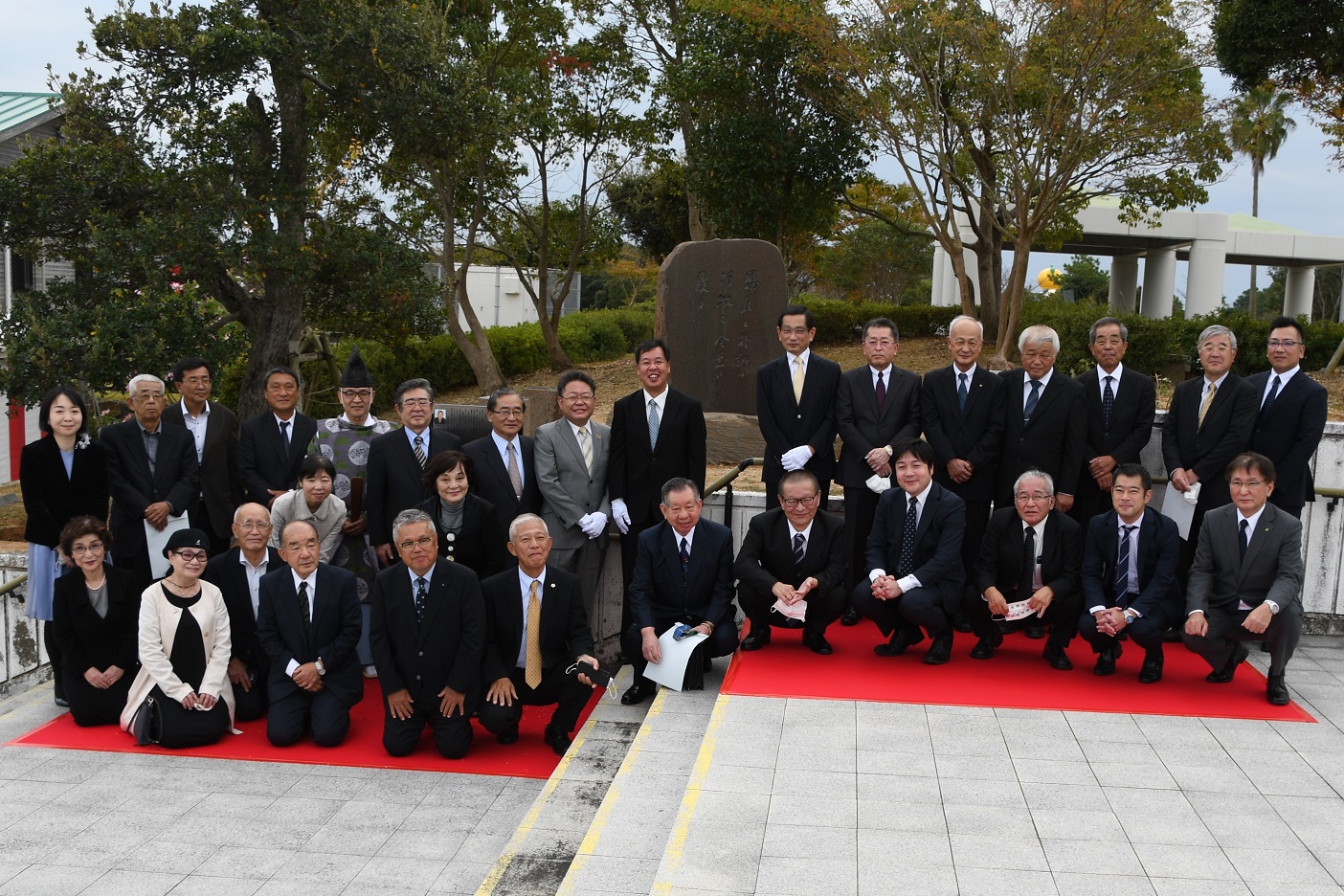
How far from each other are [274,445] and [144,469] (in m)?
0.73

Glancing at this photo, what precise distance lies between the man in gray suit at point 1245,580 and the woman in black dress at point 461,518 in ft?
11.4

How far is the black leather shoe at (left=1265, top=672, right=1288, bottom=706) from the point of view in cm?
511

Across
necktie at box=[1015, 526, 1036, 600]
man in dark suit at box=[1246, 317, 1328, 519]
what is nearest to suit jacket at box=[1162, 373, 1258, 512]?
man in dark suit at box=[1246, 317, 1328, 519]

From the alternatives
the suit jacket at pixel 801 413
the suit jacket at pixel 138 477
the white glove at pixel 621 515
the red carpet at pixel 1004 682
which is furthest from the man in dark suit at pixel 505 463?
the suit jacket at pixel 138 477

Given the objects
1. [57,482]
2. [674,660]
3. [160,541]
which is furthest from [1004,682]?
[57,482]

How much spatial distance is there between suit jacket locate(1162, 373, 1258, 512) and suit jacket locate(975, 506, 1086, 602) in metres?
0.83

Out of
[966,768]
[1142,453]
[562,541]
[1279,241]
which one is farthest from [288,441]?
[1279,241]

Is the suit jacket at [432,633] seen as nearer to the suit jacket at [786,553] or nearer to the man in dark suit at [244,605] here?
the man in dark suit at [244,605]

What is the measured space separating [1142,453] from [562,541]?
11.9ft

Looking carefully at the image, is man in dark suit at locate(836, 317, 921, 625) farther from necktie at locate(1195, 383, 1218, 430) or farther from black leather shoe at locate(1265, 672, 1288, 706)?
black leather shoe at locate(1265, 672, 1288, 706)

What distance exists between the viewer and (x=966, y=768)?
168 inches

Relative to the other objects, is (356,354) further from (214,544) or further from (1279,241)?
(1279,241)

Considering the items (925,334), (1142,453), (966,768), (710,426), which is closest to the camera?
(966,768)

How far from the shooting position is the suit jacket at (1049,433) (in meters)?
5.99
